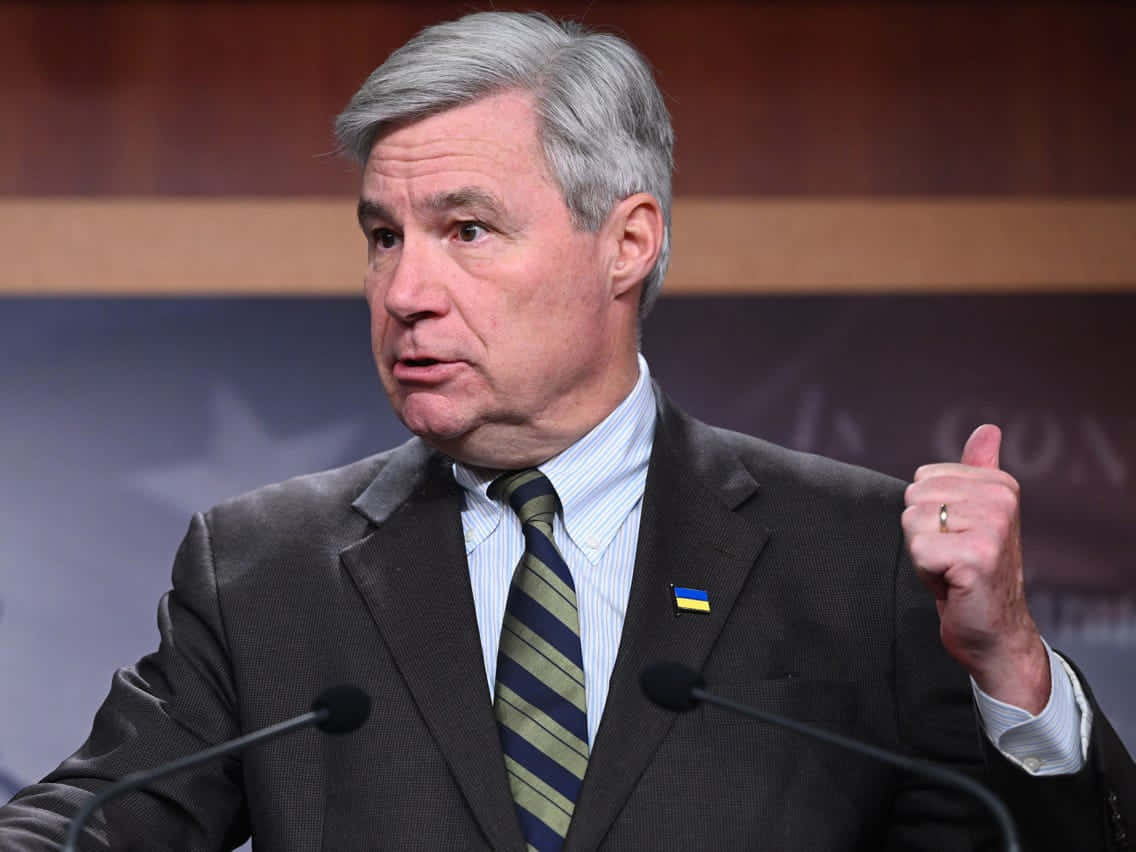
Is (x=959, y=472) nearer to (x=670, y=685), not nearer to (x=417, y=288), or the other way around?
(x=670, y=685)

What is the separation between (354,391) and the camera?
3.08m

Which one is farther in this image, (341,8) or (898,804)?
(341,8)

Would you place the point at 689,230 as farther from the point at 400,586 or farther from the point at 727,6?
the point at 400,586

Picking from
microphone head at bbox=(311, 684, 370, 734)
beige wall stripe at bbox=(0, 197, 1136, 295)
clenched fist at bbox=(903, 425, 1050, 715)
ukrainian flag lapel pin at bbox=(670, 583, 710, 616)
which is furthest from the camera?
beige wall stripe at bbox=(0, 197, 1136, 295)

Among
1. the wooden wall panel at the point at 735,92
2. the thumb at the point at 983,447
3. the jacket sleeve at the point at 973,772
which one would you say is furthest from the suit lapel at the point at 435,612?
the wooden wall panel at the point at 735,92

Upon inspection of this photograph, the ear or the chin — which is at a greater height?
the ear

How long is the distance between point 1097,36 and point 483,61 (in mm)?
1682

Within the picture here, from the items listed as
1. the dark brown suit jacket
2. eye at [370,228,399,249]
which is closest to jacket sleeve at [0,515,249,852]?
the dark brown suit jacket

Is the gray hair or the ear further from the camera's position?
the ear

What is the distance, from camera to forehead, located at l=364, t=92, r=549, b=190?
1.97 meters

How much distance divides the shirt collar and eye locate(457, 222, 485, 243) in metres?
0.30

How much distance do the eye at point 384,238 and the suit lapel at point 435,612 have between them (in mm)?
302

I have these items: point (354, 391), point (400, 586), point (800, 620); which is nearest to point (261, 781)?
point (400, 586)

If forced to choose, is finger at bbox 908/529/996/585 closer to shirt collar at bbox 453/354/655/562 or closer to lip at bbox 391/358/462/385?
shirt collar at bbox 453/354/655/562
